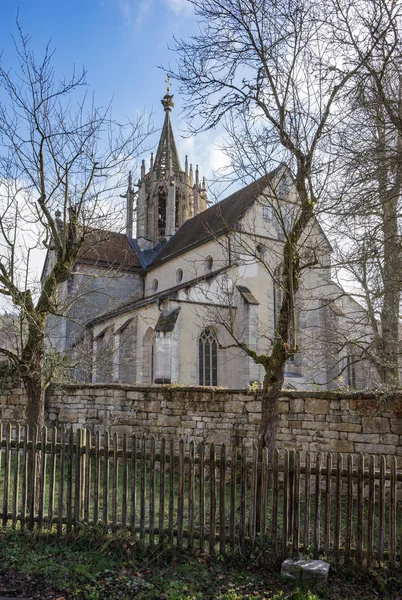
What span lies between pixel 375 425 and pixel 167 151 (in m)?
29.0

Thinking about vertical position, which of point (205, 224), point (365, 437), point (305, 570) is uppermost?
point (205, 224)

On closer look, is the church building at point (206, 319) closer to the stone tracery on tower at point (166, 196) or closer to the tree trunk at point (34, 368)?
the stone tracery on tower at point (166, 196)

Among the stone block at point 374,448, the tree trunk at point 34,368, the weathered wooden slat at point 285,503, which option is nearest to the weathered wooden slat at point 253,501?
the weathered wooden slat at point 285,503

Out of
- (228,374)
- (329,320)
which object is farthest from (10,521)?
(329,320)

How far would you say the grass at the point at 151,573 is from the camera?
4516mm

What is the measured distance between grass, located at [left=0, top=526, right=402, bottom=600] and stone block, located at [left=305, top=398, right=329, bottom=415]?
12.0 ft

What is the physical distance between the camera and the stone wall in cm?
809

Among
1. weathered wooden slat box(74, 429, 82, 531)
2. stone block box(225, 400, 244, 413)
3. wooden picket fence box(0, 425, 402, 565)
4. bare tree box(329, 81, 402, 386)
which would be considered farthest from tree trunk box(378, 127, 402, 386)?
weathered wooden slat box(74, 429, 82, 531)

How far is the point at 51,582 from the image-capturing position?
4562mm

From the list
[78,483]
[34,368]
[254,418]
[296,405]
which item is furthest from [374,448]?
[34,368]

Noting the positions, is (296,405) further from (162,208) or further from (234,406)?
(162,208)

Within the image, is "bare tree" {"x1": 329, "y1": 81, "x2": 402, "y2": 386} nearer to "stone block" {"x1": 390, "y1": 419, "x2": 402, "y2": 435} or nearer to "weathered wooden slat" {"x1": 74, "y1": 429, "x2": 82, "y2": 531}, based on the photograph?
"stone block" {"x1": 390, "y1": 419, "x2": 402, "y2": 435}

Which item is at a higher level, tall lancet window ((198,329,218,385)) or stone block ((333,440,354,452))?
tall lancet window ((198,329,218,385))

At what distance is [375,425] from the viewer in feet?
26.5
